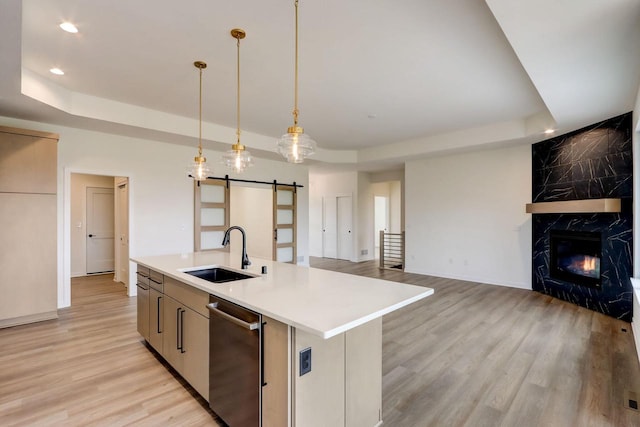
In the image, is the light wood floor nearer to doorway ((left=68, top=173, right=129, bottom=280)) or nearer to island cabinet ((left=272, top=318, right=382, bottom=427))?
island cabinet ((left=272, top=318, right=382, bottom=427))

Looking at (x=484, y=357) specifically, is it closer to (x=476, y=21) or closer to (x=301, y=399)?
(x=301, y=399)

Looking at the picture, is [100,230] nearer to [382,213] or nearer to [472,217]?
[472,217]

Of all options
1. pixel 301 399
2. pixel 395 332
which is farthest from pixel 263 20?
pixel 395 332

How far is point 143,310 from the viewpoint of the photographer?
10.4 feet

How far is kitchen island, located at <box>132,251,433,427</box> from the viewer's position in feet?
4.99

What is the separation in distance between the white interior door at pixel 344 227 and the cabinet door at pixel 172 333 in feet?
22.7

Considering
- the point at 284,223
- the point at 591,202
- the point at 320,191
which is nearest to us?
the point at 591,202

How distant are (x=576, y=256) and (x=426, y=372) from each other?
3.79m

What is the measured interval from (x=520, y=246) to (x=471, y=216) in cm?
104

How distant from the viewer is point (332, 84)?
386 cm

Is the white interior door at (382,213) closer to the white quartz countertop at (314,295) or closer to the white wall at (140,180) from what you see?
the white wall at (140,180)

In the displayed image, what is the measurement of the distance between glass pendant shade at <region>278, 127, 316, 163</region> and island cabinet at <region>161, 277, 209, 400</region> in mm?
1280

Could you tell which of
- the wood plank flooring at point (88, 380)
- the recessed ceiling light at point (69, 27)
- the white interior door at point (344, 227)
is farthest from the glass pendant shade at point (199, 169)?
the white interior door at point (344, 227)

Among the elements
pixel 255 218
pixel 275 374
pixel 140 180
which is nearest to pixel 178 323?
pixel 275 374
